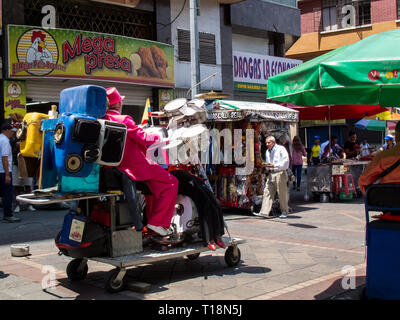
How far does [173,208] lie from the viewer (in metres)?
5.91

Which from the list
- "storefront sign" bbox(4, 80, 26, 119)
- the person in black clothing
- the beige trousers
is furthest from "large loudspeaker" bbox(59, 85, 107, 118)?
Answer: the person in black clothing

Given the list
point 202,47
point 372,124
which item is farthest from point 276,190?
point 372,124

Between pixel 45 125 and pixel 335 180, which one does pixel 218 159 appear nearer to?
pixel 335 180

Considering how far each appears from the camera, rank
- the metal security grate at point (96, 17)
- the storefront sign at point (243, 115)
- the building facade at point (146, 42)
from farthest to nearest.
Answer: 1. the metal security grate at point (96, 17)
2. the building facade at point (146, 42)
3. the storefront sign at point (243, 115)

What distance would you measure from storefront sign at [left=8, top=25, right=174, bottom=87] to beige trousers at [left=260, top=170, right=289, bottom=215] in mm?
6778

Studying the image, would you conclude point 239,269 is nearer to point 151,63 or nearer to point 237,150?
point 237,150

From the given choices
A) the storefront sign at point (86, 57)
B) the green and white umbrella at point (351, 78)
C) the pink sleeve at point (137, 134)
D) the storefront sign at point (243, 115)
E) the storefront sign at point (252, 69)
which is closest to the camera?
the green and white umbrella at point (351, 78)

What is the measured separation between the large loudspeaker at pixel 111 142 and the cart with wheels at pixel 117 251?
0.37 meters

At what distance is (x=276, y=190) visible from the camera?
1118cm

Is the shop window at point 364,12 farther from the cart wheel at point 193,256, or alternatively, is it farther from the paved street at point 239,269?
the cart wheel at point 193,256

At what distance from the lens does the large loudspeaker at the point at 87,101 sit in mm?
5086

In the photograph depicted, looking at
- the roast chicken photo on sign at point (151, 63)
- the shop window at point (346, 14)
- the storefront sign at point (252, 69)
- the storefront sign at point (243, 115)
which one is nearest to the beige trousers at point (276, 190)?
the storefront sign at point (243, 115)

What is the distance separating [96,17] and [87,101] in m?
12.0

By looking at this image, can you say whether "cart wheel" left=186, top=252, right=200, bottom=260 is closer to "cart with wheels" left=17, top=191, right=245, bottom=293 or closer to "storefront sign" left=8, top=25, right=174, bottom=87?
"cart with wheels" left=17, top=191, right=245, bottom=293
